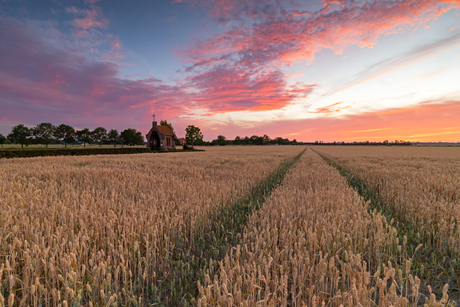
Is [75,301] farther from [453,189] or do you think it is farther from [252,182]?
[453,189]

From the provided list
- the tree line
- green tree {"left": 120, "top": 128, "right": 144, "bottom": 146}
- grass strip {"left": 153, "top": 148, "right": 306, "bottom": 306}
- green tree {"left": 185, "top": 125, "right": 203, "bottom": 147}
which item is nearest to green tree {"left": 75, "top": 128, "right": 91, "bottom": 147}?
the tree line

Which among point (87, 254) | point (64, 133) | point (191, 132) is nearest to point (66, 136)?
point (64, 133)

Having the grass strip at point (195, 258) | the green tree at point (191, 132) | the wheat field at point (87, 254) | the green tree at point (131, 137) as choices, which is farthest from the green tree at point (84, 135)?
the grass strip at point (195, 258)

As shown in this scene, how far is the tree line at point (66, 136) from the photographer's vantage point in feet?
321

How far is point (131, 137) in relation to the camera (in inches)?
4823

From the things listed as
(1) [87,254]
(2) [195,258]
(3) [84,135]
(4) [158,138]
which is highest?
(3) [84,135]

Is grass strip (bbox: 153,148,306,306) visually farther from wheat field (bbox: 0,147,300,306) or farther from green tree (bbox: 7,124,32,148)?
green tree (bbox: 7,124,32,148)

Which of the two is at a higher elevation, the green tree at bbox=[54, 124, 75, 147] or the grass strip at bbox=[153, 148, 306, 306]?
the green tree at bbox=[54, 124, 75, 147]

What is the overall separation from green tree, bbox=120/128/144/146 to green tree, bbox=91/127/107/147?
493 inches

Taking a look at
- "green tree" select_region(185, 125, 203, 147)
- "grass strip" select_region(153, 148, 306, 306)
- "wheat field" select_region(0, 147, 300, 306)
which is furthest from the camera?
"green tree" select_region(185, 125, 203, 147)

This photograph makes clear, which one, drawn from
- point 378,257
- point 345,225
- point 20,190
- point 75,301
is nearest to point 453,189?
point 345,225

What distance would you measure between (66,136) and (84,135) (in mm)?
8921

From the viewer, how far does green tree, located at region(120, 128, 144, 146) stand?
122m

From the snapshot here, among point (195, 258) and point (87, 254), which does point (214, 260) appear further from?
point (87, 254)
